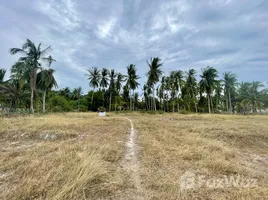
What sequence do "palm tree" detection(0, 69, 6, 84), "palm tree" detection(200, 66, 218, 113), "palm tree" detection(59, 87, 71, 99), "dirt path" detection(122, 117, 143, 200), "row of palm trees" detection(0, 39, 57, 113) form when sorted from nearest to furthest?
"dirt path" detection(122, 117, 143, 200), "row of palm trees" detection(0, 39, 57, 113), "palm tree" detection(0, 69, 6, 84), "palm tree" detection(200, 66, 218, 113), "palm tree" detection(59, 87, 71, 99)

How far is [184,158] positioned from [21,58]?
22257mm

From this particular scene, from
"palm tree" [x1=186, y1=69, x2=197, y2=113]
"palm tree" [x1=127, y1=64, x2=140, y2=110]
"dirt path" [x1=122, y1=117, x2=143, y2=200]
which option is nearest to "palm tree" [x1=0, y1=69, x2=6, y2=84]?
"palm tree" [x1=127, y1=64, x2=140, y2=110]

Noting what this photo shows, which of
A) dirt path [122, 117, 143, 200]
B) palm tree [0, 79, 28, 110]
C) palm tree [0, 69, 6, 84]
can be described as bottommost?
dirt path [122, 117, 143, 200]

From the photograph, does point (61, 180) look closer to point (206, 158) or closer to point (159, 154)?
point (159, 154)

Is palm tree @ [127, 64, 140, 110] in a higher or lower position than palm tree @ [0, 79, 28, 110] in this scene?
higher

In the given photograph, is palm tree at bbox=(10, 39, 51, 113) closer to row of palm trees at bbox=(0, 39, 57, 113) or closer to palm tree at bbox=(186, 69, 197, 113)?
row of palm trees at bbox=(0, 39, 57, 113)

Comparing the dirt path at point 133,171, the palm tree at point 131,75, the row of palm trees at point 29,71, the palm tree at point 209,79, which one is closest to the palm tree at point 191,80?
the palm tree at point 209,79

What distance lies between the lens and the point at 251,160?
3607 mm

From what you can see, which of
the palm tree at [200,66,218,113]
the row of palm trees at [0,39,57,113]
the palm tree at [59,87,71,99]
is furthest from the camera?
the palm tree at [59,87,71,99]

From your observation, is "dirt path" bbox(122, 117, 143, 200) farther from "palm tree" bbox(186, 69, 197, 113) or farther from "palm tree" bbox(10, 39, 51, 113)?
"palm tree" bbox(186, 69, 197, 113)

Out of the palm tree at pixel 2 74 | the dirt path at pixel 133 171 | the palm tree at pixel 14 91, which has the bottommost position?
the dirt path at pixel 133 171

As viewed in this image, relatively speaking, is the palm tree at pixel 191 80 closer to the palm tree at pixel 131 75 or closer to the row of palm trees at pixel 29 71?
the palm tree at pixel 131 75

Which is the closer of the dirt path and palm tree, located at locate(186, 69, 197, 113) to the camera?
the dirt path

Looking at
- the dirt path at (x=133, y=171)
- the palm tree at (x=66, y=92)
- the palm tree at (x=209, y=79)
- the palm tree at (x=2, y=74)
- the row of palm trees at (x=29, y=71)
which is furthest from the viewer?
the palm tree at (x=66, y=92)
